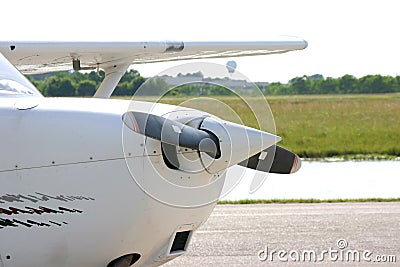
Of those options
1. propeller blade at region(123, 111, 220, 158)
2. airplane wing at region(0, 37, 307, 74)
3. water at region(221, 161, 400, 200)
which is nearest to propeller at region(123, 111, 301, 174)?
propeller blade at region(123, 111, 220, 158)

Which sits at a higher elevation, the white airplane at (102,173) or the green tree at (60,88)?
the white airplane at (102,173)

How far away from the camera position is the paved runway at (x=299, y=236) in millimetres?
9312

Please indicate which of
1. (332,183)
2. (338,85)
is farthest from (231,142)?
(338,85)

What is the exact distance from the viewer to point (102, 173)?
6430 mm

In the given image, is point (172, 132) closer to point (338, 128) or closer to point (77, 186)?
point (77, 186)

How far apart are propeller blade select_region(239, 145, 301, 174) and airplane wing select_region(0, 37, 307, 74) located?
308cm

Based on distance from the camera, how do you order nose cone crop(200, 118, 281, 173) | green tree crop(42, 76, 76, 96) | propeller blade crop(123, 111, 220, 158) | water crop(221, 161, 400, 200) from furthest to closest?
1. green tree crop(42, 76, 76, 96)
2. water crop(221, 161, 400, 200)
3. nose cone crop(200, 118, 281, 173)
4. propeller blade crop(123, 111, 220, 158)

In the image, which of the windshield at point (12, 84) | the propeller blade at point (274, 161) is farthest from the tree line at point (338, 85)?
the windshield at point (12, 84)

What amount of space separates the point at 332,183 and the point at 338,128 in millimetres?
14636

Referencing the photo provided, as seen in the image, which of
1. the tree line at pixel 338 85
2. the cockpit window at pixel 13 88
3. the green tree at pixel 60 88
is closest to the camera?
the cockpit window at pixel 13 88

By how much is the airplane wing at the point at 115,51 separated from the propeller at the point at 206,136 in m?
3.28

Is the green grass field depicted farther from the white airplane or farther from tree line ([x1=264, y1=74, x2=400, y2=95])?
tree line ([x1=264, y1=74, x2=400, y2=95])

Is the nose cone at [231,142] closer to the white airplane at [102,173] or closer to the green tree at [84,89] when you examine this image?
the white airplane at [102,173]

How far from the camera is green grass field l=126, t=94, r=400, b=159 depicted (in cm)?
2391
